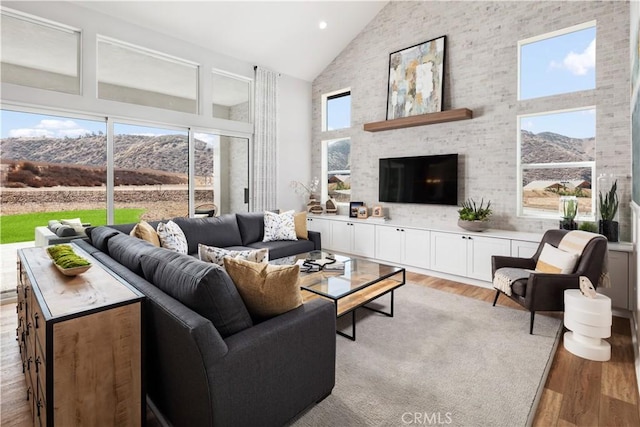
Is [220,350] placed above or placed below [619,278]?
above

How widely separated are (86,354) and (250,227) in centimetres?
332

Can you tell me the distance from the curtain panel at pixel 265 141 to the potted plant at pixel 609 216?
4.68m

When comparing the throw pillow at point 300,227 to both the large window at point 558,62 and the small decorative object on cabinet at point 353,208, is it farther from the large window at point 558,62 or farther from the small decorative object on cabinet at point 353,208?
the large window at point 558,62

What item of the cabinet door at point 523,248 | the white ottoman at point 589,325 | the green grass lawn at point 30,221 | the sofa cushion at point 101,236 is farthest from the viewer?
the cabinet door at point 523,248

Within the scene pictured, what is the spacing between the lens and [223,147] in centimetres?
559

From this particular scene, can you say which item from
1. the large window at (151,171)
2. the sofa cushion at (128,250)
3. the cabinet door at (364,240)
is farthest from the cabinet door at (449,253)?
the large window at (151,171)

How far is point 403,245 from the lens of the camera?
4930 millimetres

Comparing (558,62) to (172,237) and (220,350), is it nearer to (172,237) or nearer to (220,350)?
(220,350)

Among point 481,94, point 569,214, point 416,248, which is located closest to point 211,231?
point 416,248

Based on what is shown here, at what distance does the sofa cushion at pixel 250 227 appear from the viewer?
4.66 m

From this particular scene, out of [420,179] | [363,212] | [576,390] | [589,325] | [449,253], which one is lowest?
[576,390]

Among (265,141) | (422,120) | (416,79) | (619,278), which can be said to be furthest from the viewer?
(265,141)

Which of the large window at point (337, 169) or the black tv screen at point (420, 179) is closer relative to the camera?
the black tv screen at point (420, 179)

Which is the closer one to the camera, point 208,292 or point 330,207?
point 208,292
